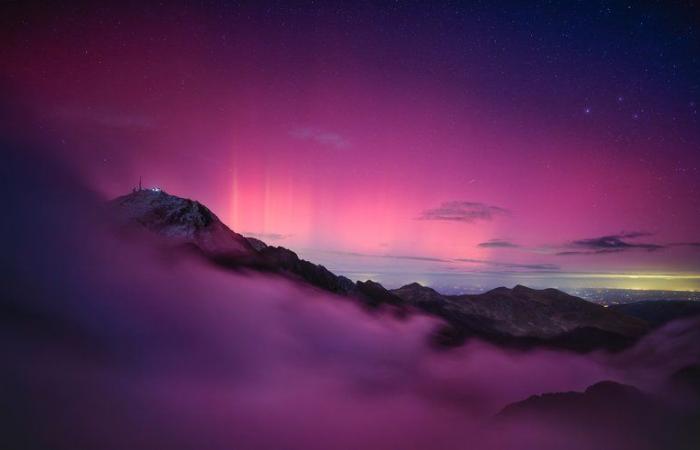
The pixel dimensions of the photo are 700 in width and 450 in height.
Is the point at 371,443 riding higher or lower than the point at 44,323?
lower

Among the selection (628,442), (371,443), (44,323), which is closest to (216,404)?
(44,323)

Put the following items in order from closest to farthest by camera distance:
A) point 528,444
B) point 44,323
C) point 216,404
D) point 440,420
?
point 44,323 < point 216,404 < point 528,444 < point 440,420

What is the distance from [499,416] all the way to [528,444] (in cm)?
2708

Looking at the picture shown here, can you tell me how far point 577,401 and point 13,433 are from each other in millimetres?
194657

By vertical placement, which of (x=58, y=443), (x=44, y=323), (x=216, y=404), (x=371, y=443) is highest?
(x=44, y=323)

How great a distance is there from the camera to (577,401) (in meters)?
155

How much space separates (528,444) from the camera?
133 metres

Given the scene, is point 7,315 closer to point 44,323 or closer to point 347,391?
point 44,323

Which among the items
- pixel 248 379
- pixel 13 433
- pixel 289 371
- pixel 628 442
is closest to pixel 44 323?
pixel 13 433

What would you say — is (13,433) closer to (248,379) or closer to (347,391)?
(248,379)

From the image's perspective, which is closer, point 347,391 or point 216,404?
point 216,404

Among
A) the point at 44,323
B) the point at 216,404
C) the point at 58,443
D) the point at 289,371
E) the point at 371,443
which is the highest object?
the point at 44,323

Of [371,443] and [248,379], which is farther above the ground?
[248,379]

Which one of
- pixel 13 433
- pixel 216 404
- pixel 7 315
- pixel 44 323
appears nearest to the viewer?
pixel 13 433
